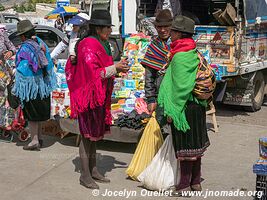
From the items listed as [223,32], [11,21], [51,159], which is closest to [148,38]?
[223,32]

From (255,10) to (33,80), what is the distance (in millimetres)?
4475

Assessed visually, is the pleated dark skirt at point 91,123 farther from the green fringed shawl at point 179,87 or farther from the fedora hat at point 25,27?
the fedora hat at point 25,27

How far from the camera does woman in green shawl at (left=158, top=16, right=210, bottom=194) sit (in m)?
4.54

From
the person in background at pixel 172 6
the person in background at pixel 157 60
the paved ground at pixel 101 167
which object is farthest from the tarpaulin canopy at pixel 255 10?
the person in background at pixel 157 60

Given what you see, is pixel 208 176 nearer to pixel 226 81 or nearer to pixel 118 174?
pixel 118 174

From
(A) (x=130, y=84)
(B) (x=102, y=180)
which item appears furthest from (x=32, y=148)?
(A) (x=130, y=84)

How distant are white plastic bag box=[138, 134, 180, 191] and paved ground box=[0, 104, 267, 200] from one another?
0.15 metres

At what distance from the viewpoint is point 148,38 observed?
333 inches

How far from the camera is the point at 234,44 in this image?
8.38m

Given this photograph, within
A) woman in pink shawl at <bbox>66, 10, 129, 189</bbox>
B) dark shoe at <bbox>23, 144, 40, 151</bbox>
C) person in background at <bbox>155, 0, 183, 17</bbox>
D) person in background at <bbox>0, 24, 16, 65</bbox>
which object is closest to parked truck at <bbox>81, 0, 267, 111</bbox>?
person in background at <bbox>155, 0, 183, 17</bbox>

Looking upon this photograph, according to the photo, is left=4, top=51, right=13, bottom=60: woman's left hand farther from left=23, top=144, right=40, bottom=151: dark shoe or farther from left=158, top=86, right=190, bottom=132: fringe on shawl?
left=158, top=86, right=190, bottom=132: fringe on shawl

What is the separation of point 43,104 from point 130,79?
1.49 metres

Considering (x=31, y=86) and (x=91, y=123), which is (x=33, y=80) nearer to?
(x=31, y=86)

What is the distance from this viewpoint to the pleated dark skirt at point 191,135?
185 inches
